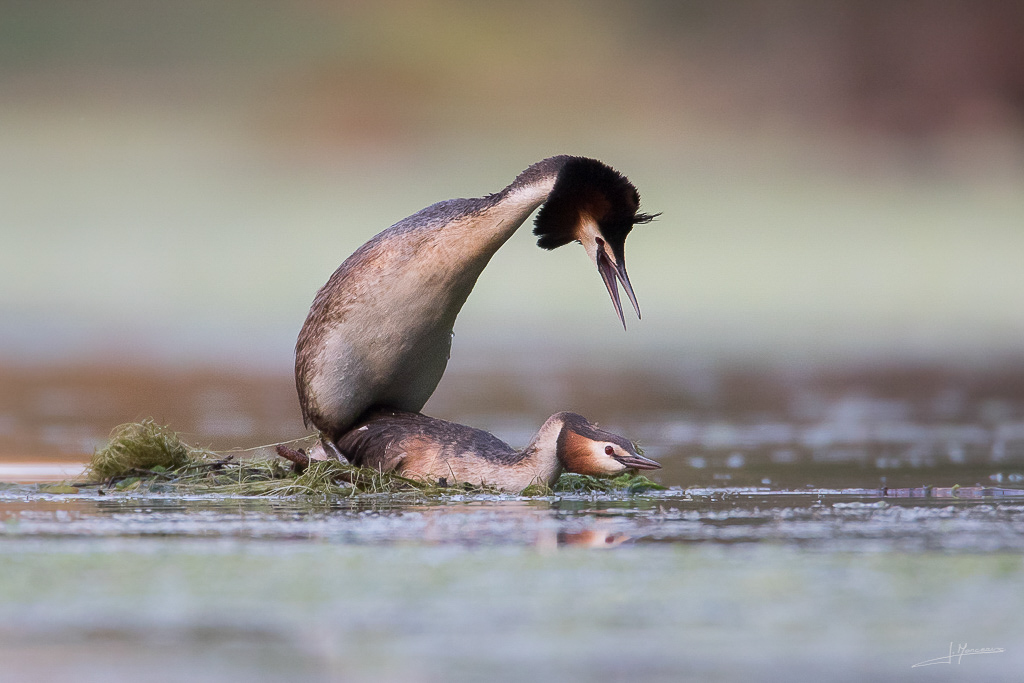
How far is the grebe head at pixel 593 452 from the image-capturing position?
9.58 m

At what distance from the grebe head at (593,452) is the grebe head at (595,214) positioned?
0.82 meters

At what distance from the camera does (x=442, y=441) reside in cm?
983

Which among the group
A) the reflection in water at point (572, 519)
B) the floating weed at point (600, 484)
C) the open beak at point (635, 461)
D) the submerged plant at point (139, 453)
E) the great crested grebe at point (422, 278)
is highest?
the great crested grebe at point (422, 278)

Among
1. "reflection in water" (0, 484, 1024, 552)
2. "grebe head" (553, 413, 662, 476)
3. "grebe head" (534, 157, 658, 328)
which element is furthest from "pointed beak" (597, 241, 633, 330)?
"reflection in water" (0, 484, 1024, 552)

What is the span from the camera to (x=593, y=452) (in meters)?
9.60

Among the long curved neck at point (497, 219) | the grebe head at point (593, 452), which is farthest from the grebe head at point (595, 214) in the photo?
the grebe head at point (593, 452)

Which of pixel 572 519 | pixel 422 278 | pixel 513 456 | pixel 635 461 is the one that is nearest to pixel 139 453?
pixel 422 278

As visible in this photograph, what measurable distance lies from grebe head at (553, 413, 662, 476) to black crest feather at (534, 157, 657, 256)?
1237 mm

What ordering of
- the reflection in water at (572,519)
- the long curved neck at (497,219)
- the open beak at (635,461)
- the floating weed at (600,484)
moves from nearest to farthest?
the reflection in water at (572,519) < the open beak at (635,461) < the floating weed at (600,484) < the long curved neck at (497,219)

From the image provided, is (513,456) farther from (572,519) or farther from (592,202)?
(592,202)

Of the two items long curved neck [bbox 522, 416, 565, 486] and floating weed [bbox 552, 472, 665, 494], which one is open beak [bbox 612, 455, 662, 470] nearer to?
floating weed [bbox 552, 472, 665, 494]

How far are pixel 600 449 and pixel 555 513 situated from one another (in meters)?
1.08
